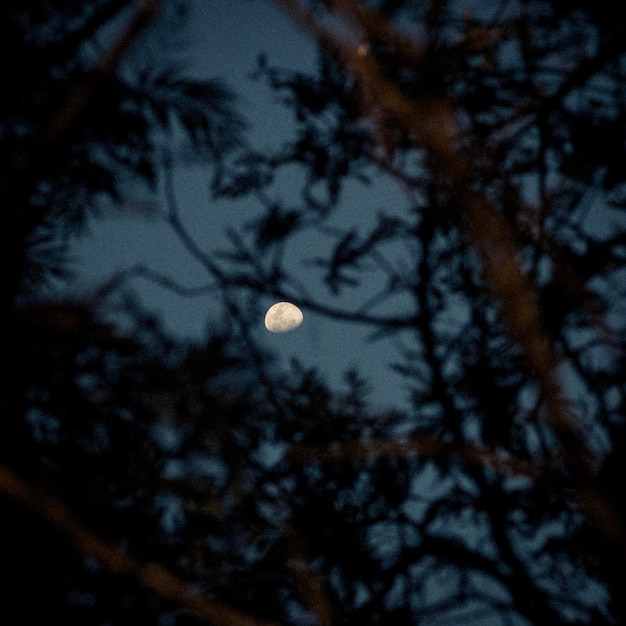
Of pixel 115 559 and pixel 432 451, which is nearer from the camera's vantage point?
pixel 115 559

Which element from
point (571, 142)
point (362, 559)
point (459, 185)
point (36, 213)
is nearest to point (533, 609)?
point (362, 559)

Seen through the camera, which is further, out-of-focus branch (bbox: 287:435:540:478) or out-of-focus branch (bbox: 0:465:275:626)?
out-of-focus branch (bbox: 287:435:540:478)

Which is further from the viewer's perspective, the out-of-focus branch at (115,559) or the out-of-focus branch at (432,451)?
the out-of-focus branch at (432,451)

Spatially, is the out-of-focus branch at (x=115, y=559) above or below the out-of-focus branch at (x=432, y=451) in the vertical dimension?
below

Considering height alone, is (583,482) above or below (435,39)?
below

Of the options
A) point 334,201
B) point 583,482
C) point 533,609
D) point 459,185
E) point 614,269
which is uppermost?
point 334,201

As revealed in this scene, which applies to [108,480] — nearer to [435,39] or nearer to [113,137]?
[113,137]

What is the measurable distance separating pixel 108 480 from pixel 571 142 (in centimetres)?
323

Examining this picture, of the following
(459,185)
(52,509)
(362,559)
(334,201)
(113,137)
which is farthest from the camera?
(334,201)

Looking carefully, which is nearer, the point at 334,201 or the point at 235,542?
the point at 235,542

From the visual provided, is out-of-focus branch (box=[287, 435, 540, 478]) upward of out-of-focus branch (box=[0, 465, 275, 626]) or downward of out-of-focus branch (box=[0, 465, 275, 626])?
upward

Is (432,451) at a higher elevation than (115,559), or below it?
higher

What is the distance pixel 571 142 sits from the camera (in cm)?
302

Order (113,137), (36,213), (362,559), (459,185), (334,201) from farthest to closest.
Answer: (334,201) < (362,559) < (113,137) < (36,213) < (459,185)
